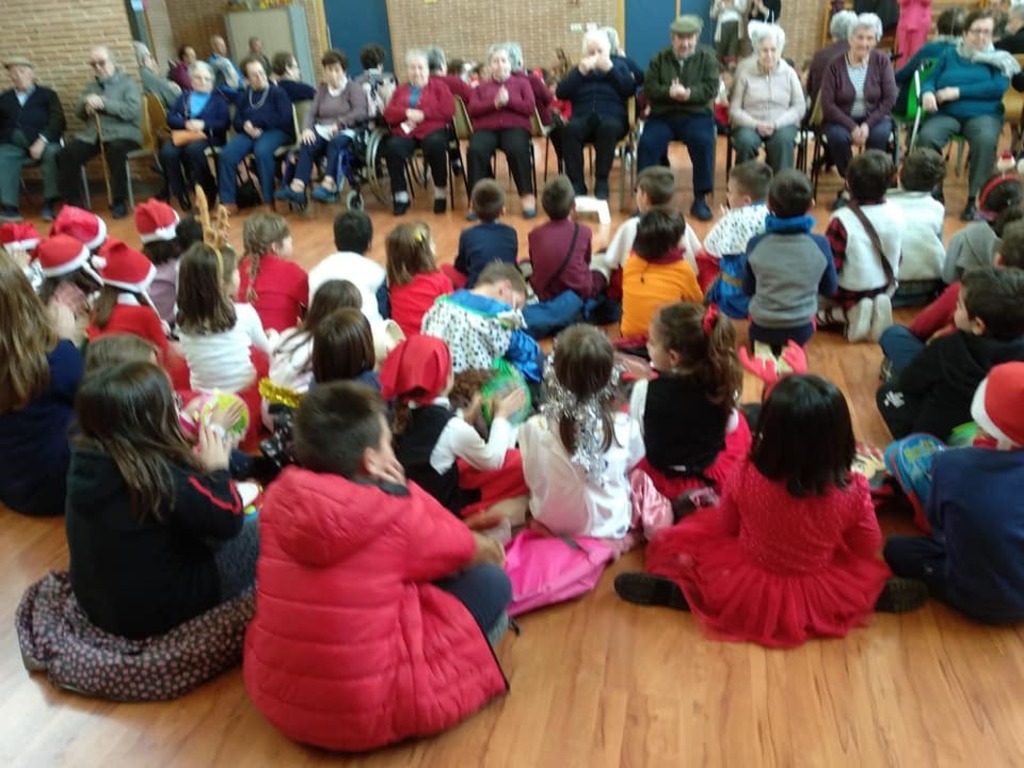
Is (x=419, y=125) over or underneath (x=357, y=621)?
over

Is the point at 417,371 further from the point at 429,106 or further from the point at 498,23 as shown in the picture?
the point at 498,23

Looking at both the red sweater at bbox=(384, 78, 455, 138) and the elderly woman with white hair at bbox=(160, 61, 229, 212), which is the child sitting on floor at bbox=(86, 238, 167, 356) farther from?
the elderly woman with white hair at bbox=(160, 61, 229, 212)

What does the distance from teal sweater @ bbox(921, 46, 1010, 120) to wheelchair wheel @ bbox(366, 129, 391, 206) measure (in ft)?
12.4

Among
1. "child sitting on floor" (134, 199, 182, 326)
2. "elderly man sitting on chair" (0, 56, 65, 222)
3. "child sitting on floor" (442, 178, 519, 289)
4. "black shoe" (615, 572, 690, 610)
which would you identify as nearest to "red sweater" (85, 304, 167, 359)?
"child sitting on floor" (134, 199, 182, 326)

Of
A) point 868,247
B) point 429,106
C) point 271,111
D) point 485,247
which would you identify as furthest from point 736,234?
point 271,111

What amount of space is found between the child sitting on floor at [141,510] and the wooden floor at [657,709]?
24cm

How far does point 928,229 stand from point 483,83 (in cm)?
345

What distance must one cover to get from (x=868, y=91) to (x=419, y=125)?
123 inches

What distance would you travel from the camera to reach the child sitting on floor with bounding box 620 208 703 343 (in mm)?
3385

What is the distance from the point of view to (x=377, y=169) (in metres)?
7.05

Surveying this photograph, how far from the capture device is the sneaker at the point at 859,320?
3.58 meters

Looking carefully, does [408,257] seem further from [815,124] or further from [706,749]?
[815,124]

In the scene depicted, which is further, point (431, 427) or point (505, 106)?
point (505, 106)

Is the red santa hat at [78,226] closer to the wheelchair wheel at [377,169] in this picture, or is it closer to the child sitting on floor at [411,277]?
the child sitting on floor at [411,277]
